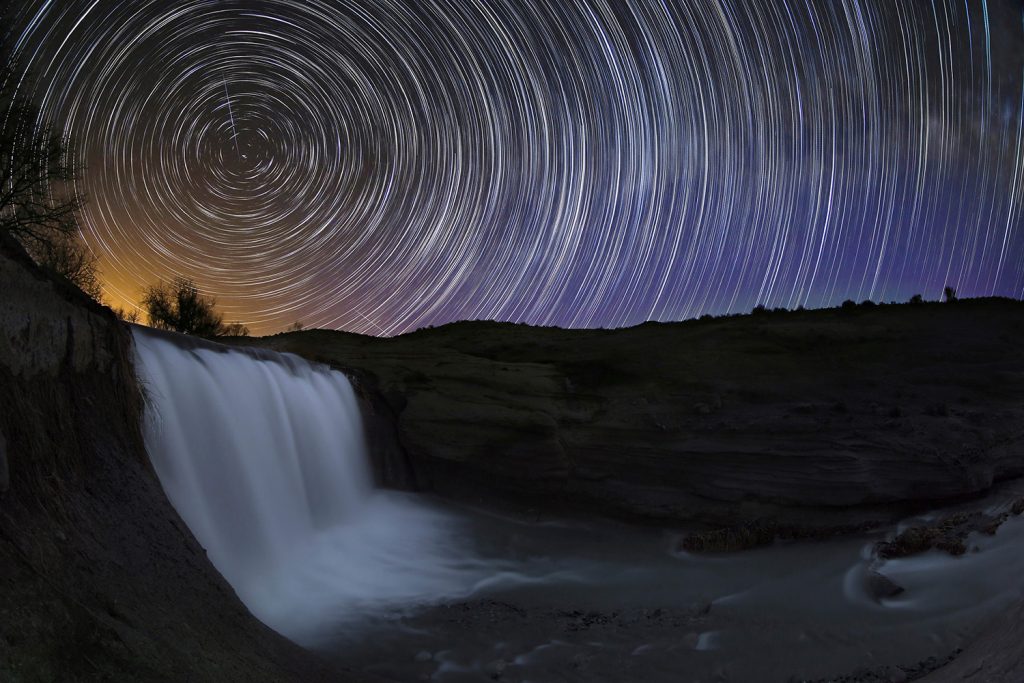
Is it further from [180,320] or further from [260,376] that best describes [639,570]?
[180,320]

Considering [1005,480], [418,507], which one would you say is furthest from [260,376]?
[1005,480]

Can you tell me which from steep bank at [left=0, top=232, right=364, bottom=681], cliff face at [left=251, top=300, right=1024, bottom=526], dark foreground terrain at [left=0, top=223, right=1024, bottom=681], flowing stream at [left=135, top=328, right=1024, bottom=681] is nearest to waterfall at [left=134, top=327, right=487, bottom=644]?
flowing stream at [left=135, top=328, right=1024, bottom=681]

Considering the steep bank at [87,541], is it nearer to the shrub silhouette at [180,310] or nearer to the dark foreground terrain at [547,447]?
the dark foreground terrain at [547,447]

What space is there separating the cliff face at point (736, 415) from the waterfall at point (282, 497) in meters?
2.16

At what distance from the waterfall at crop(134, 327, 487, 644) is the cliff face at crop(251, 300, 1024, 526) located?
216 centimetres

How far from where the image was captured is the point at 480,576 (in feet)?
38.4

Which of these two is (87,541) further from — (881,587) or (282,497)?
(881,587)

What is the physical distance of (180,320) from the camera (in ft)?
133

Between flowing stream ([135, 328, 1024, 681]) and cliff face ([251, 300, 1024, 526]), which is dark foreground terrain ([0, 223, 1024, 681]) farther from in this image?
flowing stream ([135, 328, 1024, 681])

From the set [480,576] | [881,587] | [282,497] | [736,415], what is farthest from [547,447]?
[881,587]

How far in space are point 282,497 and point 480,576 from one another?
12.7ft

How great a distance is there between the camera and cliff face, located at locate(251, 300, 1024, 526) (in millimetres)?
13609

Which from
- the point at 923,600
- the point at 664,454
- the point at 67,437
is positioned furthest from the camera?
the point at 664,454

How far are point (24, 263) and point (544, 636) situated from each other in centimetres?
694
